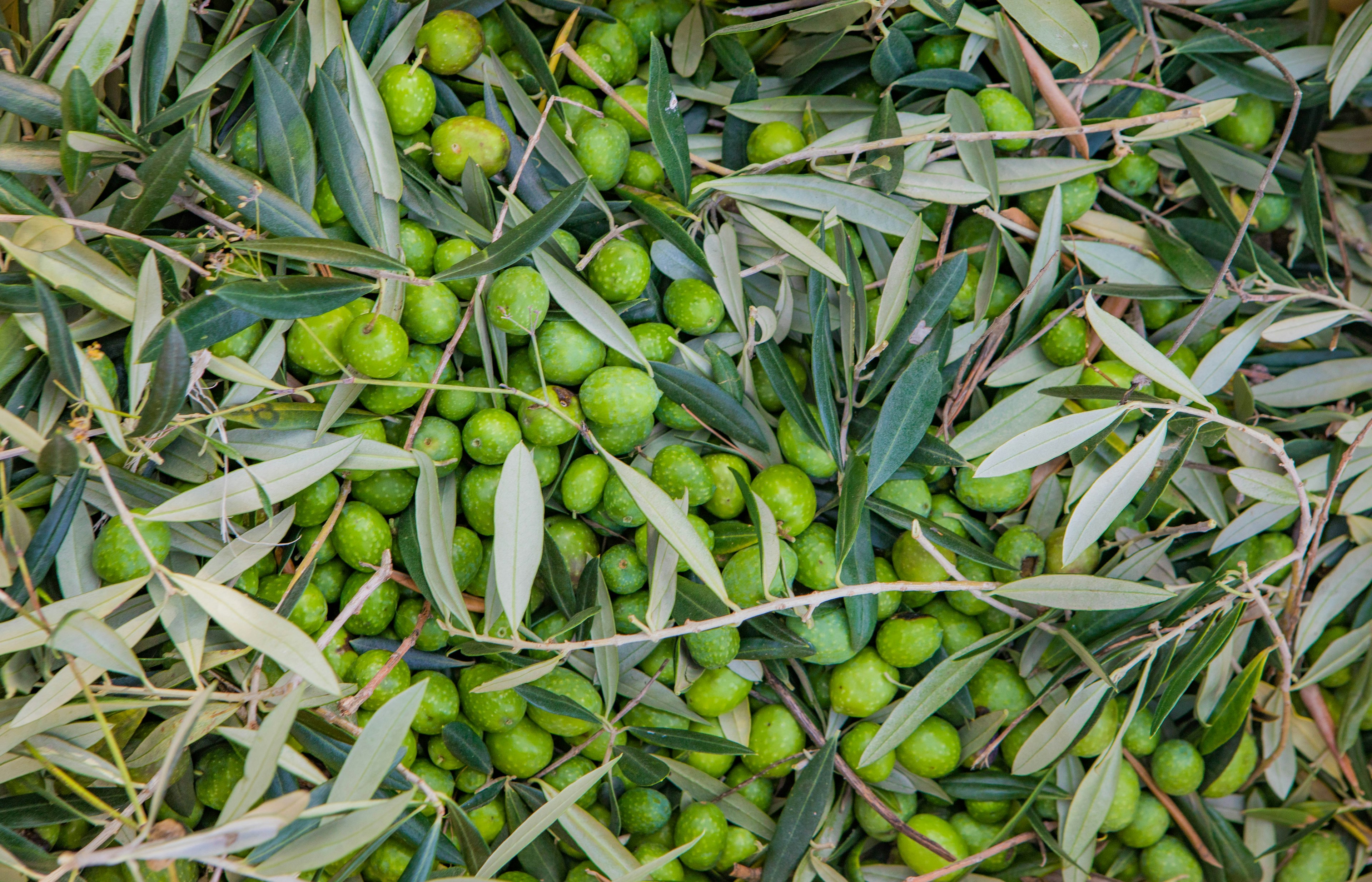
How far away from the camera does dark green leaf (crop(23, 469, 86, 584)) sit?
1156 mm

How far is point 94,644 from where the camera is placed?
98 cm

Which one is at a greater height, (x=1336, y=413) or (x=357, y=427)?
(x=357, y=427)

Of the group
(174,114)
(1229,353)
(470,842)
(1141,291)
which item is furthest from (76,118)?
(1229,353)

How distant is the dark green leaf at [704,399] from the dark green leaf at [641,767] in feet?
1.80

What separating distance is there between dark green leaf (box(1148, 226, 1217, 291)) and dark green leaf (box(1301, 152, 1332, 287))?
199 mm

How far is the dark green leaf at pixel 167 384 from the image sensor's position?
1.01 meters

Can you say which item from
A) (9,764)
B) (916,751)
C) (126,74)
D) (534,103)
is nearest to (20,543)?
(9,764)

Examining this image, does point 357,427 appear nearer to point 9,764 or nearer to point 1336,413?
point 9,764

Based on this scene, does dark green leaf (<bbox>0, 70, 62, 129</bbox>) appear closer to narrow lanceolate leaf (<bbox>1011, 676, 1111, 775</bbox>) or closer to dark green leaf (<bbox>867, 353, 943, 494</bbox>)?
dark green leaf (<bbox>867, 353, 943, 494</bbox>)

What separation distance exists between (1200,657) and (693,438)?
890mm

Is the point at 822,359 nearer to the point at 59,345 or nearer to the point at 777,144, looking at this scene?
the point at 777,144

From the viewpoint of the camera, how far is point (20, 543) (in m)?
1.15

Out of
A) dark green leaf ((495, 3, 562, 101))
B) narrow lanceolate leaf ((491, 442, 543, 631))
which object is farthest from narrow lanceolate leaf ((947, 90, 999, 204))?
narrow lanceolate leaf ((491, 442, 543, 631))

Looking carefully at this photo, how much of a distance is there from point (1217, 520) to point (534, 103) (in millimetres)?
1430
